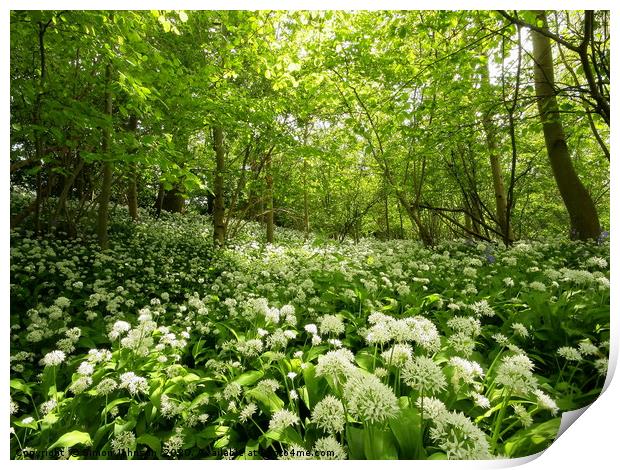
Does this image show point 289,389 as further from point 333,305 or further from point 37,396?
point 37,396

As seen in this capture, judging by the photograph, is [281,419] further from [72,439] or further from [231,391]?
[72,439]

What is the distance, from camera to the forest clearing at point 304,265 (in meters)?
1.51

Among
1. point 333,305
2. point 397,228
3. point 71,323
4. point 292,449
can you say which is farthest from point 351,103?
point 397,228

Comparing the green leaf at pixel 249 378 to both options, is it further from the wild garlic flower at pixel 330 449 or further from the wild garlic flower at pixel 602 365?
the wild garlic flower at pixel 602 365

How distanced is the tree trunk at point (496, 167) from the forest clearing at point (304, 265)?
0.04 meters

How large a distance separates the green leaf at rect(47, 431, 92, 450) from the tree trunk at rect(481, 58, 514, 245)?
4.90 metres

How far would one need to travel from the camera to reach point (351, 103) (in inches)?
228

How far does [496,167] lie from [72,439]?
689 cm

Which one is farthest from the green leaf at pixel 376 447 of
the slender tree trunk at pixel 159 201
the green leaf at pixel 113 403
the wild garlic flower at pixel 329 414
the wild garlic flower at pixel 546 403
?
the slender tree trunk at pixel 159 201

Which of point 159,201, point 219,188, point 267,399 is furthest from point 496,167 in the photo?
point 159,201

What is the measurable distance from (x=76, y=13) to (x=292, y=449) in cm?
351

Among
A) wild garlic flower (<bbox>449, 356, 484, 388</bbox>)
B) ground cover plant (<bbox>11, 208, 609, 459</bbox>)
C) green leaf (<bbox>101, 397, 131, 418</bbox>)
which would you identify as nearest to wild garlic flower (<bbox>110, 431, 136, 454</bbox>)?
ground cover plant (<bbox>11, 208, 609, 459</bbox>)

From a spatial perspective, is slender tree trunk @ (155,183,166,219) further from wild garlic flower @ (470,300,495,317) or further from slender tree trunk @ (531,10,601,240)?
wild garlic flower @ (470,300,495,317)

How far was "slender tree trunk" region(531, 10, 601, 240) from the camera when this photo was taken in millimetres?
4207
